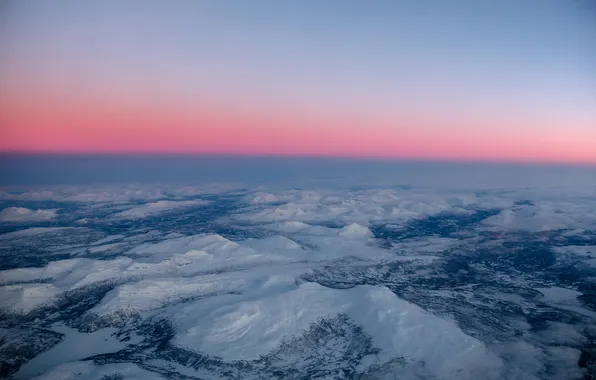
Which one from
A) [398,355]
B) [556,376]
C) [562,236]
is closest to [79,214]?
[398,355]

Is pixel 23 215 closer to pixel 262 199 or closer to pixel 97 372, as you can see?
pixel 262 199

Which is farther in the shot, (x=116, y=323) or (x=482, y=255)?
(x=482, y=255)

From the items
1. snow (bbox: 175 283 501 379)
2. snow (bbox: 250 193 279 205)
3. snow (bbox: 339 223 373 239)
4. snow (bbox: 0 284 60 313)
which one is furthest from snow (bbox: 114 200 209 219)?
snow (bbox: 175 283 501 379)

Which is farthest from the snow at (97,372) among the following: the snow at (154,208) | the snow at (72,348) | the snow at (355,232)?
the snow at (154,208)

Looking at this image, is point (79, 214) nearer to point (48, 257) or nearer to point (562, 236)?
point (48, 257)

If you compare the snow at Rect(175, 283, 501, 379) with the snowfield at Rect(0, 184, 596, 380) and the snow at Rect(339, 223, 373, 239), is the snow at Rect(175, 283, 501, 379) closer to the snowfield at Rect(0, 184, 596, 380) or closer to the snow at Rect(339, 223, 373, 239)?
the snowfield at Rect(0, 184, 596, 380)

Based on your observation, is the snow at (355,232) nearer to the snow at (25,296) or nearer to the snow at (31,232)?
the snow at (25,296)
